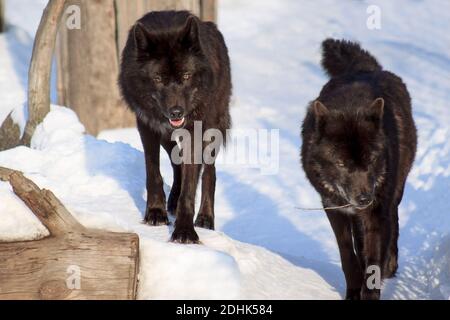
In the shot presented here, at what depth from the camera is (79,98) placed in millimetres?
11008

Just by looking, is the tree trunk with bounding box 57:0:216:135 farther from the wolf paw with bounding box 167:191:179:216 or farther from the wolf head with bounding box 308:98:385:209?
the wolf head with bounding box 308:98:385:209

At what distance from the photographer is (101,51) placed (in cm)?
1085

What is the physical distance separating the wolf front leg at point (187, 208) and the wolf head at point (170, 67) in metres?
0.34

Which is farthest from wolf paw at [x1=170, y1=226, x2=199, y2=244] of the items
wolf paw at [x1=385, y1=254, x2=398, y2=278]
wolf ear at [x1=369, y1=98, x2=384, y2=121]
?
wolf paw at [x1=385, y1=254, x2=398, y2=278]

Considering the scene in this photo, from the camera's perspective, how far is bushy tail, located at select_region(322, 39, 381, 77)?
23.4ft

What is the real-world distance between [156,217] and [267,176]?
4037mm

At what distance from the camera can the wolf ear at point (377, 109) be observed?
566 centimetres

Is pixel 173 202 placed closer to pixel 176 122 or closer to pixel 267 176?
pixel 176 122

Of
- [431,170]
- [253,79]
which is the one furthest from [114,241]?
[253,79]

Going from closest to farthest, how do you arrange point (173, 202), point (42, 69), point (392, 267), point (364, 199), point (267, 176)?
point (364, 199) → point (392, 267) → point (173, 202) → point (42, 69) → point (267, 176)

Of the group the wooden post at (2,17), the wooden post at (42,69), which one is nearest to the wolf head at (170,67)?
the wooden post at (42,69)

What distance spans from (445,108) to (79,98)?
502cm

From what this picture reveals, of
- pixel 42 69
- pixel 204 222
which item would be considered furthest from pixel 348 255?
pixel 42 69

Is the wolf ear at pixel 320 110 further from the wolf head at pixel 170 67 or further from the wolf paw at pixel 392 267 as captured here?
the wolf paw at pixel 392 267
